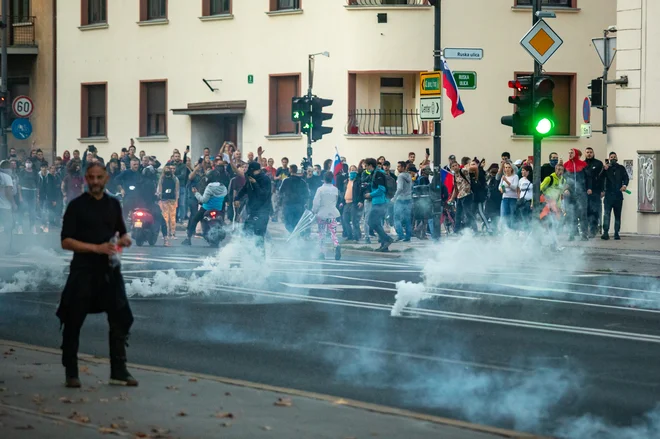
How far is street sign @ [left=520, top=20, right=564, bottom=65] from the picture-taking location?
20.8m

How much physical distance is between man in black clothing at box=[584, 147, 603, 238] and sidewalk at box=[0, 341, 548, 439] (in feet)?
60.7

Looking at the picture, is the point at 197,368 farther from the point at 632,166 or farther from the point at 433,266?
the point at 632,166

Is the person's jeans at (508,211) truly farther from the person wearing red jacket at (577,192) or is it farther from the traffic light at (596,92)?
Answer: the traffic light at (596,92)

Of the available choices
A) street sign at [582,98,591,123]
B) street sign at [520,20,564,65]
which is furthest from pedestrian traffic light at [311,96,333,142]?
street sign at [520,20,564,65]

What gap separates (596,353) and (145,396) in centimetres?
435

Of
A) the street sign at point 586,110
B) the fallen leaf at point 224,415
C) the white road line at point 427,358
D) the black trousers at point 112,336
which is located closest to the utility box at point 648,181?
the street sign at point 586,110

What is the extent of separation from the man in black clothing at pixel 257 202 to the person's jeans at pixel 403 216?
5.03 metres

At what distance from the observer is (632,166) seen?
29.8 meters

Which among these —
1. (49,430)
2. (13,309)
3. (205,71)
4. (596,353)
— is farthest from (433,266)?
(205,71)

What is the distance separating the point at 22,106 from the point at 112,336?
2719cm

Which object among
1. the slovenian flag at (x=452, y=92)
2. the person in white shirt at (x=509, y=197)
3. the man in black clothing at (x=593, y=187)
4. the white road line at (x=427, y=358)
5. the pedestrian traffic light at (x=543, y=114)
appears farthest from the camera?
the slovenian flag at (x=452, y=92)

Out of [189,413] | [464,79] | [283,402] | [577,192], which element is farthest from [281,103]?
[189,413]

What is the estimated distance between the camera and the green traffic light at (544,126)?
20.3 metres

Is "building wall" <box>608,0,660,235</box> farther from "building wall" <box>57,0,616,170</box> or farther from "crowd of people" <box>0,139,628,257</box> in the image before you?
"building wall" <box>57,0,616,170</box>
